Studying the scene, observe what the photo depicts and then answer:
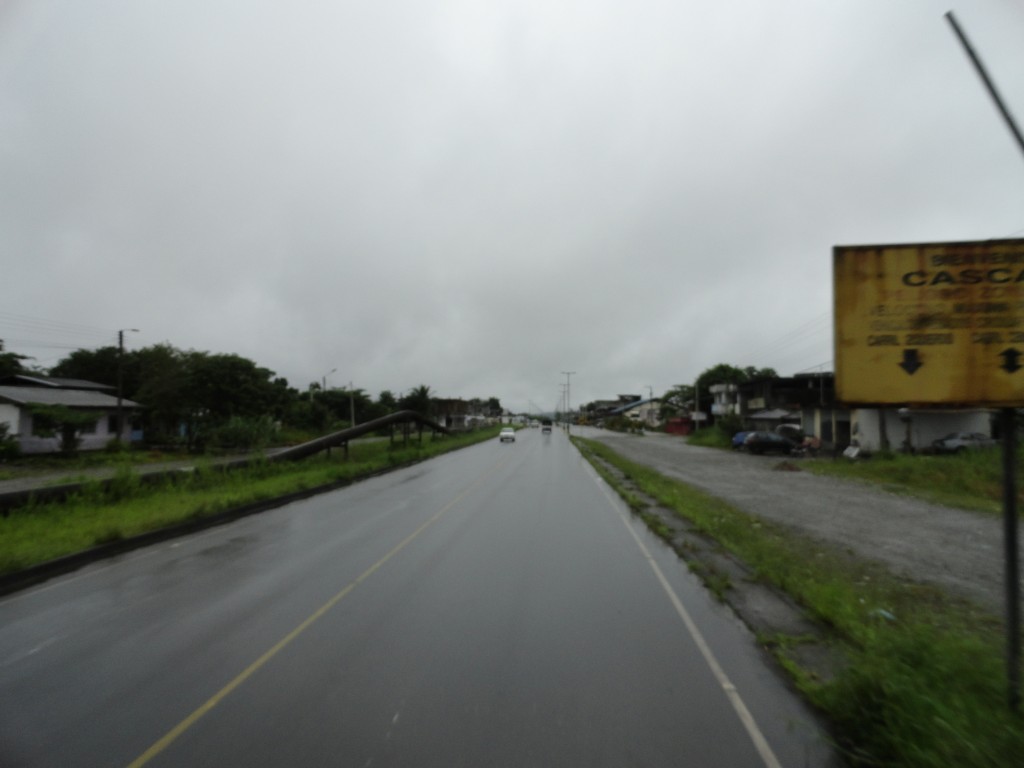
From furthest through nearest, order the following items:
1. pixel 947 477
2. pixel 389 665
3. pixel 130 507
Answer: pixel 947 477 → pixel 130 507 → pixel 389 665

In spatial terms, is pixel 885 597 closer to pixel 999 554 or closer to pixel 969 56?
pixel 999 554

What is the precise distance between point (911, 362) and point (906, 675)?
2.28 m

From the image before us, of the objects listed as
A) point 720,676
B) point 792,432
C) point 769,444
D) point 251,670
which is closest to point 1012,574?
point 720,676

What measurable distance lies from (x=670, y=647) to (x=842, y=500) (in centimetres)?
1485

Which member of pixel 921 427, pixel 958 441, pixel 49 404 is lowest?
pixel 958 441

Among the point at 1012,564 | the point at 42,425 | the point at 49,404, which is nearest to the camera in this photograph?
the point at 1012,564

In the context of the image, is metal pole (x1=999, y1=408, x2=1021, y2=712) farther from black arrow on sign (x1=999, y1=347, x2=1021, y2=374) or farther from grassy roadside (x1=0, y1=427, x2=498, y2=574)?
grassy roadside (x1=0, y1=427, x2=498, y2=574)

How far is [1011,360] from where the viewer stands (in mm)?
4652

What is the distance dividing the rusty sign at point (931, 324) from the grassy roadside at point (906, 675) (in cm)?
196

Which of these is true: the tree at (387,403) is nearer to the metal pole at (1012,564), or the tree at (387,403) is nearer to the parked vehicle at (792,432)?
the parked vehicle at (792,432)

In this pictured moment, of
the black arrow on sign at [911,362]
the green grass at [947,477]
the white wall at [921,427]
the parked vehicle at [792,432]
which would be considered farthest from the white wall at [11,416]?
the parked vehicle at [792,432]

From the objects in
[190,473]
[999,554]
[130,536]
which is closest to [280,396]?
[190,473]

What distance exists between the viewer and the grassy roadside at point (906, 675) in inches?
150

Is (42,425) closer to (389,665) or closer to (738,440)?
(389,665)
